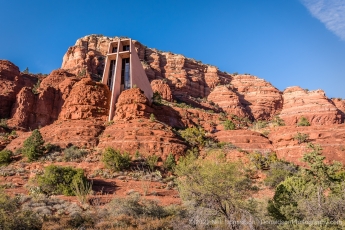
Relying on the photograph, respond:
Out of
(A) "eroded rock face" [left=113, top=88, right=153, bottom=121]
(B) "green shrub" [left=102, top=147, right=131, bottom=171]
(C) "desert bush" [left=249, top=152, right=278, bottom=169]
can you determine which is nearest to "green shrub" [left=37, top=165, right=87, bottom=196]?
(B) "green shrub" [left=102, top=147, right=131, bottom=171]

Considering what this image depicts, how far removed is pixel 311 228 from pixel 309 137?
21.0m

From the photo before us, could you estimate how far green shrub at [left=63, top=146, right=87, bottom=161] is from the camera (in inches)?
878

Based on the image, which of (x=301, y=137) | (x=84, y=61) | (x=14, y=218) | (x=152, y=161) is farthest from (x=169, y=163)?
(x=84, y=61)

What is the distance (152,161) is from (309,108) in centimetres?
4576

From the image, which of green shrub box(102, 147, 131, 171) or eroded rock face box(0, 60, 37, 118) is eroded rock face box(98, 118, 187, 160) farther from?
eroded rock face box(0, 60, 37, 118)

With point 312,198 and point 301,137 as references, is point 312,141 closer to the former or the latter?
point 301,137

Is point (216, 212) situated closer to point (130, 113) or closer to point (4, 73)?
point (130, 113)

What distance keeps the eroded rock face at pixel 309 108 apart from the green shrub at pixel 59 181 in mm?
48863

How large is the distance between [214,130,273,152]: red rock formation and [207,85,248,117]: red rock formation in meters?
26.7

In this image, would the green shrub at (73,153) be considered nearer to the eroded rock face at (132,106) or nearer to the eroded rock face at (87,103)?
the eroded rock face at (132,106)

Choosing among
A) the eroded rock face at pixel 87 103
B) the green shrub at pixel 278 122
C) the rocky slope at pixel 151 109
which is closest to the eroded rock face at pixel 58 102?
the eroded rock face at pixel 87 103

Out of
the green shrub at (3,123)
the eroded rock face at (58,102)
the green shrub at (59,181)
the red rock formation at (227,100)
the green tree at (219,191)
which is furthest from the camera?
the red rock formation at (227,100)

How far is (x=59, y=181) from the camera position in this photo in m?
16.8

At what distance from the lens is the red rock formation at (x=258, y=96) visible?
62.7 metres
